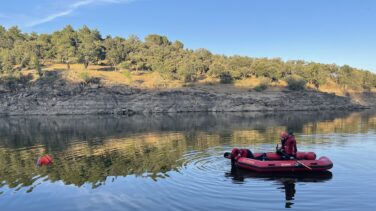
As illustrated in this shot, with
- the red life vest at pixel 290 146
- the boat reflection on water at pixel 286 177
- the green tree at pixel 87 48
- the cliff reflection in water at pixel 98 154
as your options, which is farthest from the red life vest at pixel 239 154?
the green tree at pixel 87 48

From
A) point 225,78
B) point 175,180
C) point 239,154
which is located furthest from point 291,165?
point 225,78

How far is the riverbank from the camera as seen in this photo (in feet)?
368

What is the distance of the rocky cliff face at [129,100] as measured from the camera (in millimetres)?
112188

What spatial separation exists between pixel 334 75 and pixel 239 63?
121 feet

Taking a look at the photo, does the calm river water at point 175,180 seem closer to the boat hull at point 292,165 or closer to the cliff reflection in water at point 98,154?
the cliff reflection in water at point 98,154

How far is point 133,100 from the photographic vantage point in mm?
115250

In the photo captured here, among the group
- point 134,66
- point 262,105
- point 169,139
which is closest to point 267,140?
point 169,139

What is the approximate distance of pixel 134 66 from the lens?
147875mm

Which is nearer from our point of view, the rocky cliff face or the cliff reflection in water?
the cliff reflection in water

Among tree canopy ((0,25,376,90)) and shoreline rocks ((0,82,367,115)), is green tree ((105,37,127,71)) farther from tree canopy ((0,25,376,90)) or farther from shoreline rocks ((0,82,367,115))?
shoreline rocks ((0,82,367,115))

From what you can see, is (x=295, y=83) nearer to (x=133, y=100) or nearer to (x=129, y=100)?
(x=133, y=100)

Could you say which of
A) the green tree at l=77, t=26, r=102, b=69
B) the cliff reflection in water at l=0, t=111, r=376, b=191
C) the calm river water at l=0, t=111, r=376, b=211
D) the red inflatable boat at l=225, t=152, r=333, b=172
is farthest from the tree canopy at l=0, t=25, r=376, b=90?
the red inflatable boat at l=225, t=152, r=333, b=172

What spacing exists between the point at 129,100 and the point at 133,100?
3.94ft

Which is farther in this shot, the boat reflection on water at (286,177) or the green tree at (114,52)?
→ the green tree at (114,52)
